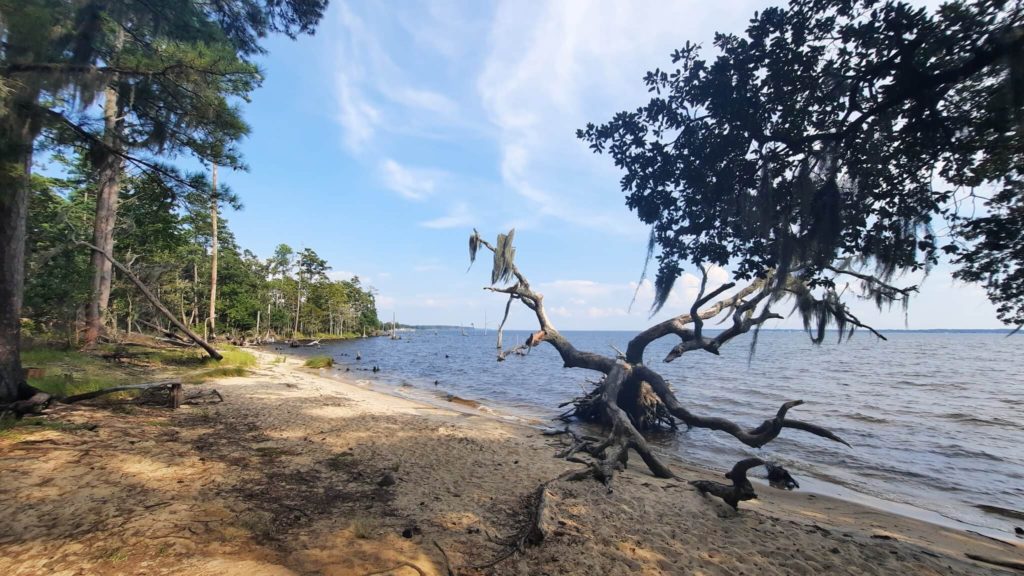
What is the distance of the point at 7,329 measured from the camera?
5961mm

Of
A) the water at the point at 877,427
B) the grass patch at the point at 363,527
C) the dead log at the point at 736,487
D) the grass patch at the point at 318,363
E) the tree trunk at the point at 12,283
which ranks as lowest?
the water at the point at 877,427

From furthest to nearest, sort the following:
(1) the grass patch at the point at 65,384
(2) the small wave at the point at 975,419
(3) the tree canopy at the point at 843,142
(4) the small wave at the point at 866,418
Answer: (4) the small wave at the point at 866,418 → (2) the small wave at the point at 975,419 → (1) the grass patch at the point at 65,384 → (3) the tree canopy at the point at 843,142

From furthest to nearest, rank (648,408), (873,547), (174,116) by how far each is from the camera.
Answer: (648,408)
(174,116)
(873,547)

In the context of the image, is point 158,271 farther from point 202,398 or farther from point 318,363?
point 202,398

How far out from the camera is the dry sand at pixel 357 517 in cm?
320

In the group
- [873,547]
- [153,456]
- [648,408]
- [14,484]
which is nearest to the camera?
[14,484]

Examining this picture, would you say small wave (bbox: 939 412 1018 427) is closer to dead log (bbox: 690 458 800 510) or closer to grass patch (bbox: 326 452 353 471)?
dead log (bbox: 690 458 800 510)

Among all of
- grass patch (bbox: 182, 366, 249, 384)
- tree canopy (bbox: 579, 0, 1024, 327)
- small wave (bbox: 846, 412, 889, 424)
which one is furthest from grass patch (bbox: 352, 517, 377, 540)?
small wave (bbox: 846, 412, 889, 424)

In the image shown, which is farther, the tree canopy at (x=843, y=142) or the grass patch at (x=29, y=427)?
the grass patch at (x=29, y=427)

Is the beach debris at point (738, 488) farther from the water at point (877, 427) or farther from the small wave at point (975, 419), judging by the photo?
the small wave at point (975, 419)

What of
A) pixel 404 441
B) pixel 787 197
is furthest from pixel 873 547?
pixel 404 441

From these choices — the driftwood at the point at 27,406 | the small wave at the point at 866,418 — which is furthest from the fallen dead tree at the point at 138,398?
the small wave at the point at 866,418

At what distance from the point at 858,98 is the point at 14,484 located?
844 centimetres

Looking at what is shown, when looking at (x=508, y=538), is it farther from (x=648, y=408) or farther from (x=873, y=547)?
(x=648, y=408)
